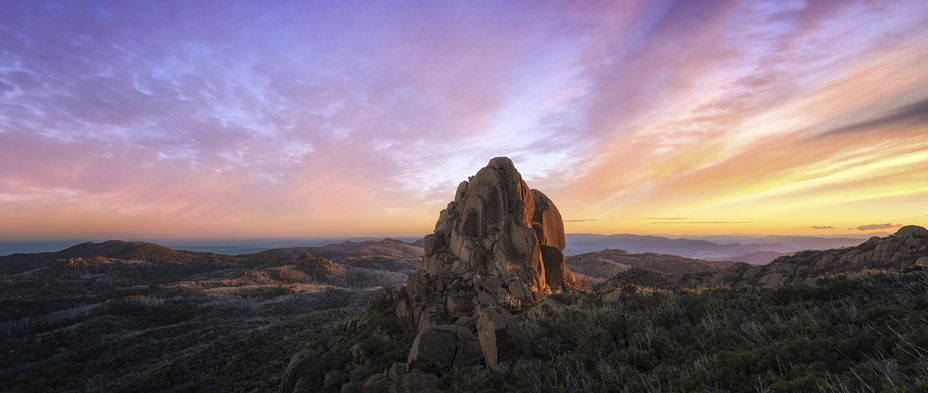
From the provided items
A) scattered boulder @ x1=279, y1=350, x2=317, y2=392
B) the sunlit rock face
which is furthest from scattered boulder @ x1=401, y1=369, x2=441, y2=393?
scattered boulder @ x1=279, y1=350, x2=317, y2=392

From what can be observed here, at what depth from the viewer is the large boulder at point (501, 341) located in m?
8.88

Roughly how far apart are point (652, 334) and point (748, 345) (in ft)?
6.45

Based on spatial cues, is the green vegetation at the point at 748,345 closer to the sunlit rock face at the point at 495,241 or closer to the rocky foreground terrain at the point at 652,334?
the rocky foreground terrain at the point at 652,334

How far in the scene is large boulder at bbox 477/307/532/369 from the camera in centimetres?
888

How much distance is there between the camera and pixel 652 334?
26.5 ft

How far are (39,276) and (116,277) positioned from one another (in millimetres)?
16184

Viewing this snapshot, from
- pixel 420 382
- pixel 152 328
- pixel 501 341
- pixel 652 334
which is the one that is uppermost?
pixel 652 334

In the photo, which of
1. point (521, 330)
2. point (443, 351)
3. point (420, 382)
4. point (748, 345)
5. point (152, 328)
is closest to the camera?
point (748, 345)

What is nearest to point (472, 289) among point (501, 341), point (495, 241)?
point (495, 241)

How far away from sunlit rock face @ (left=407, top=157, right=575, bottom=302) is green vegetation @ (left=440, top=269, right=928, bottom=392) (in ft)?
29.8

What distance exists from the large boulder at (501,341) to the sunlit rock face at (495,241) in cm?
891

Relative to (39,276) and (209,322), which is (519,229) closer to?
(209,322)

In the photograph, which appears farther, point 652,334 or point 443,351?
point 443,351

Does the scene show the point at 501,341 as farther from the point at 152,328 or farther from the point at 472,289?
the point at 152,328
